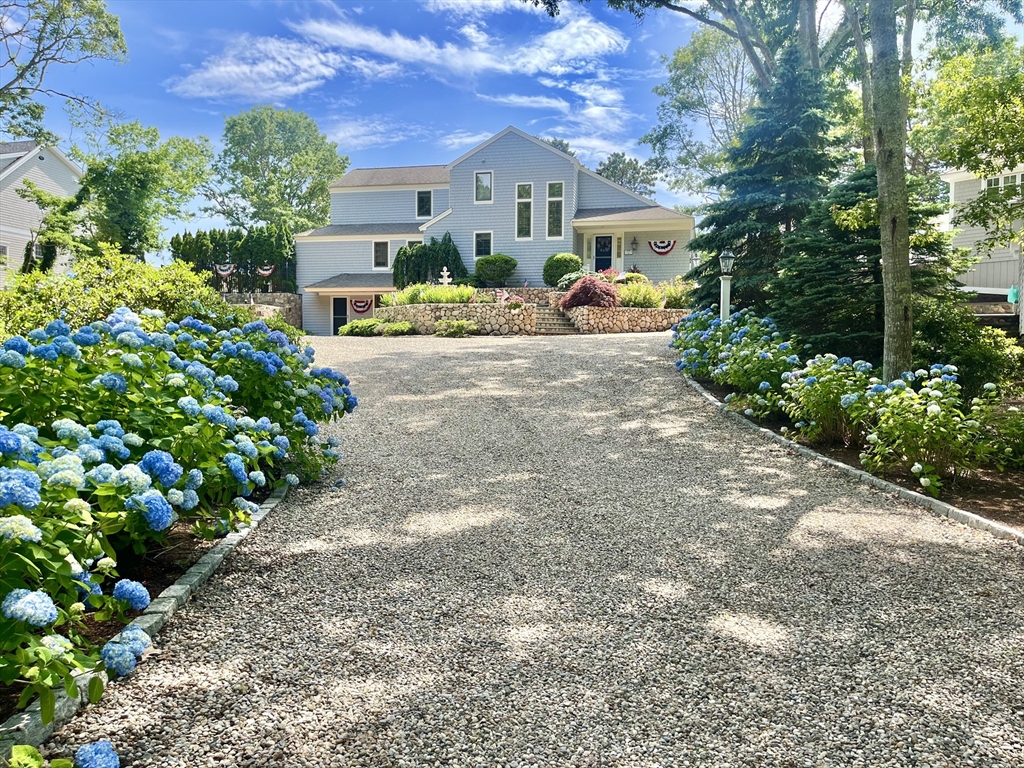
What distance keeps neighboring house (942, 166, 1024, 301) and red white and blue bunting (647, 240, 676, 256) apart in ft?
25.6

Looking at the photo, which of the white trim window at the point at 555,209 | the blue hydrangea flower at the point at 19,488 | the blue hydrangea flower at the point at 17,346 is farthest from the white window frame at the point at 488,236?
the blue hydrangea flower at the point at 19,488

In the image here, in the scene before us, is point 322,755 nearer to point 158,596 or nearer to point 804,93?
point 158,596

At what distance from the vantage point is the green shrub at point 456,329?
16.5 metres

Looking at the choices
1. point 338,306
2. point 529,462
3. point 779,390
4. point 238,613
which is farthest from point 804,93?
point 338,306

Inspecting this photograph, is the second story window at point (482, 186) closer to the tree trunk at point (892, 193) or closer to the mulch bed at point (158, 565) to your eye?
the tree trunk at point (892, 193)

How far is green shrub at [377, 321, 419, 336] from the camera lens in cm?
1727

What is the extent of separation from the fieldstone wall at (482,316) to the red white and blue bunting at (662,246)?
663 cm

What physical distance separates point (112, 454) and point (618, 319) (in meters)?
15.2

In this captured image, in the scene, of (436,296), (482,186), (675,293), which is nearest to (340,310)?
(482,186)

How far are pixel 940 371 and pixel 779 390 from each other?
200 cm

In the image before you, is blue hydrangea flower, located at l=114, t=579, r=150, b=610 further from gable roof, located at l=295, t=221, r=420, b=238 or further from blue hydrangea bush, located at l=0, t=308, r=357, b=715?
gable roof, located at l=295, t=221, r=420, b=238

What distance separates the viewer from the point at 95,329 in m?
3.90

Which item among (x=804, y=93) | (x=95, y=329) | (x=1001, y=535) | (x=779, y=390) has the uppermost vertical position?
(x=804, y=93)

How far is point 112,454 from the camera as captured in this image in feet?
9.14
